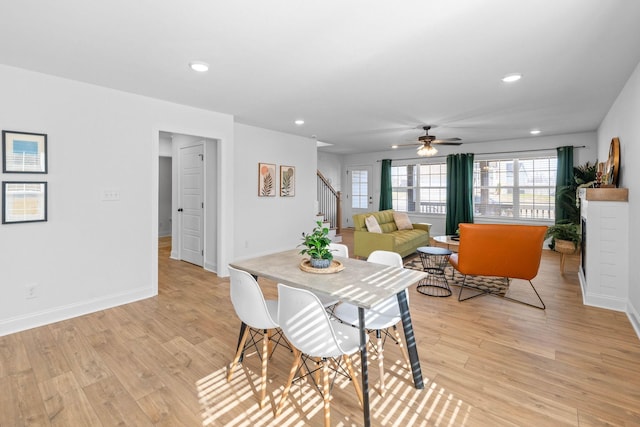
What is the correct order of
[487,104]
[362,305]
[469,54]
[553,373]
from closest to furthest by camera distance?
[362,305] < [553,373] < [469,54] < [487,104]

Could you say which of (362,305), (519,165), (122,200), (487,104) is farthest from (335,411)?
(519,165)

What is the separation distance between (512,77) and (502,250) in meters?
1.85

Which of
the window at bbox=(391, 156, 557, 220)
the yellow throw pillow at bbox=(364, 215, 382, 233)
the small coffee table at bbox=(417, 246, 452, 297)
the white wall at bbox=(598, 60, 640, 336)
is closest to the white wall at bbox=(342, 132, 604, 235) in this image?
the window at bbox=(391, 156, 557, 220)

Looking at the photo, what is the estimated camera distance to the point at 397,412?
6.19ft

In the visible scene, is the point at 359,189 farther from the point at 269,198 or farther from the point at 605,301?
the point at 605,301

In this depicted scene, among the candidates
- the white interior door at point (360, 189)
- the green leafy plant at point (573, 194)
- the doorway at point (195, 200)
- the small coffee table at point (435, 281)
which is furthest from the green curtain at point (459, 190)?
the doorway at point (195, 200)

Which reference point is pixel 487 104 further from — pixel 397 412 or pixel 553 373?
pixel 397 412

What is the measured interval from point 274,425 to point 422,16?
269 cm

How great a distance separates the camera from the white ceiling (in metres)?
2.04

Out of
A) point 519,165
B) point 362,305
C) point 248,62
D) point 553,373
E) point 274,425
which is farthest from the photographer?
point 519,165

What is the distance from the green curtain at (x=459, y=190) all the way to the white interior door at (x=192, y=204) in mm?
5896

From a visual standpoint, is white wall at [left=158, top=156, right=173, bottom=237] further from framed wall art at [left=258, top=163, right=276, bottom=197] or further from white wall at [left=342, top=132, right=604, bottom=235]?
white wall at [left=342, top=132, right=604, bottom=235]

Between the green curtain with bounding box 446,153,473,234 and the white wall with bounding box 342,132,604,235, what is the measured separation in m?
0.26

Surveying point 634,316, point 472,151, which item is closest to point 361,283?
point 634,316
